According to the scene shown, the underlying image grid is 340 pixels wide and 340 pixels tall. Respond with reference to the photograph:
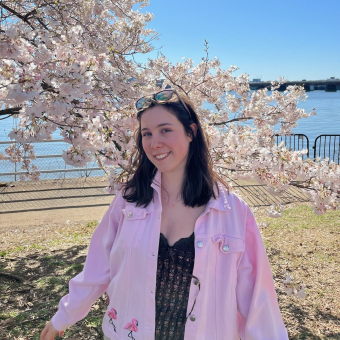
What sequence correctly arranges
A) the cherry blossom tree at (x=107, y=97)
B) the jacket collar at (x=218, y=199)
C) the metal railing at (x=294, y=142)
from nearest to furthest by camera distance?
the jacket collar at (x=218, y=199)
the cherry blossom tree at (x=107, y=97)
the metal railing at (x=294, y=142)

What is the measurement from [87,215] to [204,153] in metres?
5.16

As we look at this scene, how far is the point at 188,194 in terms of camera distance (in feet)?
5.13

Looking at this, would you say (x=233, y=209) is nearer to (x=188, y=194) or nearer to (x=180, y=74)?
(x=188, y=194)

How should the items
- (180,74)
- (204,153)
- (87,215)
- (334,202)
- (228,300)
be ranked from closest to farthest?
(228,300) < (204,153) < (334,202) < (180,74) < (87,215)

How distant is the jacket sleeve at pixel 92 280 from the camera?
5.01ft

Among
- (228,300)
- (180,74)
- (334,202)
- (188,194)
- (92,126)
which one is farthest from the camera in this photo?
(180,74)

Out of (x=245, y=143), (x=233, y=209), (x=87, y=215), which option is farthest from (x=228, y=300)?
(x=87, y=215)

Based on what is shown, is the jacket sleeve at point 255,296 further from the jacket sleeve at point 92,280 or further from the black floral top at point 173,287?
the jacket sleeve at point 92,280

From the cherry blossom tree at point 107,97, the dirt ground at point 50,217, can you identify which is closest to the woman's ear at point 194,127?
the cherry blossom tree at point 107,97

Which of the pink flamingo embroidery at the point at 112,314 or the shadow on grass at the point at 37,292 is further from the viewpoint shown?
the shadow on grass at the point at 37,292

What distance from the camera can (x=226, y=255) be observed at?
1425mm

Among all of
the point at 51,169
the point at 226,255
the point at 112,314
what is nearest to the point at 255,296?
the point at 226,255

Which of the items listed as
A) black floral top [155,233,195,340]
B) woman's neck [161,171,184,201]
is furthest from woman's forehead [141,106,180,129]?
black floral top [155,233,195,340]

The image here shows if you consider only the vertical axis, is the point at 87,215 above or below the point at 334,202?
below
